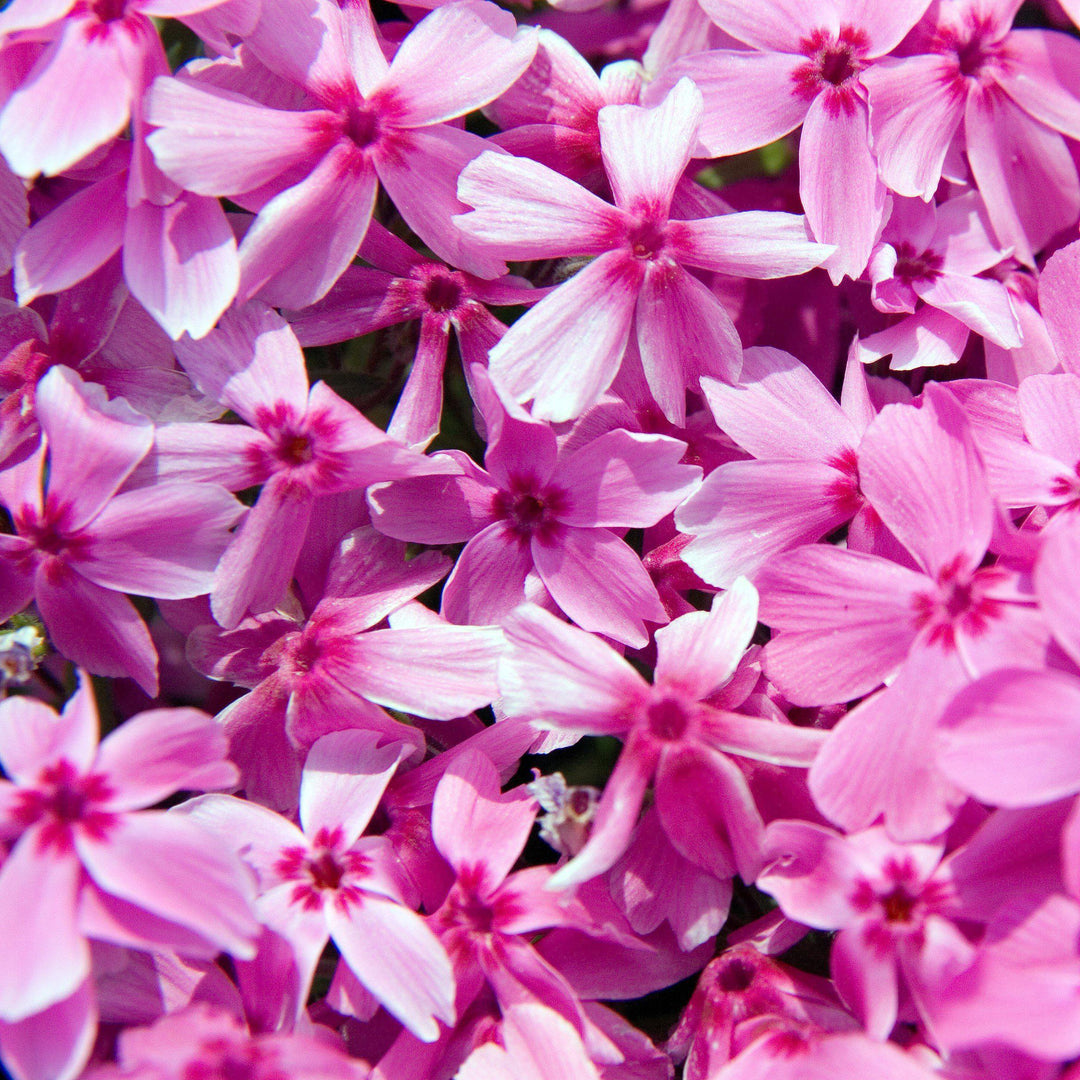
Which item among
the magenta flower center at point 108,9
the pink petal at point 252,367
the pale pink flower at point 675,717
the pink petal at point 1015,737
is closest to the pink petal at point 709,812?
the pale pink flower at point 675,717

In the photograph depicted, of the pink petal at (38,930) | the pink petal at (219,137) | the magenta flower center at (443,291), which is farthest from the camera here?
the magenta flower center at (443,291)

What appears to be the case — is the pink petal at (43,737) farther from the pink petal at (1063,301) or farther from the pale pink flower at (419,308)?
the pink petal at (1063,301)

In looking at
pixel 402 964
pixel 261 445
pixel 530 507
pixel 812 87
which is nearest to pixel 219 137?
pixel 261 445

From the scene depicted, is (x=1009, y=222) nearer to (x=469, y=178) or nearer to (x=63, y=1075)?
(x=469, y=178)

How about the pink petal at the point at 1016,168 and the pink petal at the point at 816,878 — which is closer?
the pink petal at the point at 816,878

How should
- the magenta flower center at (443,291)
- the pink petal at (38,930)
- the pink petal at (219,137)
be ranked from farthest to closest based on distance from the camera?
the magenta flower center at (443,291) → the pink petal at (219,137) → the pink petal at (38,930)

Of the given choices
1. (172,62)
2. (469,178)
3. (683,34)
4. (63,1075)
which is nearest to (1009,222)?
(683,34)

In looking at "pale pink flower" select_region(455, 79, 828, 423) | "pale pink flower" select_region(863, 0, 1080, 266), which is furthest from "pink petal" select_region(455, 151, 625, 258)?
"pale pink flower" select_region(863, 0, 1080, 266)

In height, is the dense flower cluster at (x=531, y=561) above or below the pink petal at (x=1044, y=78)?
below
